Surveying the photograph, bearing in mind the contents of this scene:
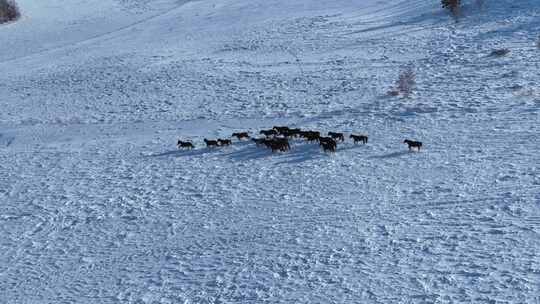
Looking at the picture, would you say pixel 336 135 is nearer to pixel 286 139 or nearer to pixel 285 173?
pixel 286 139

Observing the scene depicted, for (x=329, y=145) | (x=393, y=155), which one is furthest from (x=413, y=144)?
(x=329, y=145)

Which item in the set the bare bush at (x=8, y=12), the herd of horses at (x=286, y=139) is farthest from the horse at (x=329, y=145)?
the bare bush at (x=8, y=12)

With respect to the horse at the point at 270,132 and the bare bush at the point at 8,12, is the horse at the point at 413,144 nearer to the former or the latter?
the horse at the point at 270,132

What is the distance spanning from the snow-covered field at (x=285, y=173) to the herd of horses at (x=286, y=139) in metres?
0.25

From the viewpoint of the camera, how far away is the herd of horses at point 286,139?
17.3 meters

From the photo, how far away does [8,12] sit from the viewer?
47.8 meters

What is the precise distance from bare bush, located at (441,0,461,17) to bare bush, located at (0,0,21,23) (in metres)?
31.7

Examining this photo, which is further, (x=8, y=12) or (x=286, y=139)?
(x=8, y=12)

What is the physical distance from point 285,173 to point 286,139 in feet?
5.58

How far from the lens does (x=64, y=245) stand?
44.9 ft

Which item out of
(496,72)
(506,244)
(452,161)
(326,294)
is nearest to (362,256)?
(326,294)

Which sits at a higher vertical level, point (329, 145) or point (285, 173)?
point (329, 145)

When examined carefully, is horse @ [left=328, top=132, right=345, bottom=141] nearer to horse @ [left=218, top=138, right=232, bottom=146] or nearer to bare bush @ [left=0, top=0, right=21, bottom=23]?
horse @ [left=218, top=138, right=232, bottom=146]

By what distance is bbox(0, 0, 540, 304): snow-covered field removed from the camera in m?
11.7
